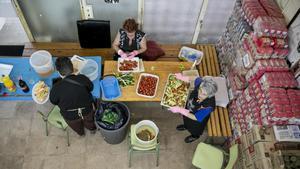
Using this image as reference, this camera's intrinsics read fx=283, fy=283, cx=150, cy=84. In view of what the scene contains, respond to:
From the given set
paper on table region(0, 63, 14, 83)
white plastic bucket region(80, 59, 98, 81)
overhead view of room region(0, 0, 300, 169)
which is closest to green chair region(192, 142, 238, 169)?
overhead view of room region(0, 0, 300, 169)

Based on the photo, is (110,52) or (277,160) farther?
(110,52)

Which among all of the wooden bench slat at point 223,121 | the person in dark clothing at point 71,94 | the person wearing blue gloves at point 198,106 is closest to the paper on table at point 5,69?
the person in dark clothing at point 71,94

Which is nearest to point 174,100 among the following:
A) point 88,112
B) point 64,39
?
point 88,112

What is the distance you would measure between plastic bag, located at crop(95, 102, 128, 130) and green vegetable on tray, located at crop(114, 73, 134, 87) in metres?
0.41

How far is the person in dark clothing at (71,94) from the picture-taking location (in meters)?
4.30

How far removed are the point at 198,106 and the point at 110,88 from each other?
5.27 feet

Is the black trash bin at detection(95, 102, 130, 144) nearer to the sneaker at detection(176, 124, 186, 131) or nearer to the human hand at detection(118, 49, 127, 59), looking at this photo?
the human hand at detection(118, 49, 127, 59)

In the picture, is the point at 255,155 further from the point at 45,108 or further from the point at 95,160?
the point at 45,108

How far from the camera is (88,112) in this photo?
505 cm

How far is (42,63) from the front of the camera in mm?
5238

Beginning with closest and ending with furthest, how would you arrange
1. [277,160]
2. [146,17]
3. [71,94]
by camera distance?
[277,160]
[71,94]
[146,17]

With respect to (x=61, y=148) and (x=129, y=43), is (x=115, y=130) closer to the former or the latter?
(x=61, y=148)

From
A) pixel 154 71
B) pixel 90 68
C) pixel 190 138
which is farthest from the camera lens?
pixel 190 138

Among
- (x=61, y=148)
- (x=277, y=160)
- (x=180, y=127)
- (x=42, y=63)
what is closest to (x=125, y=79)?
(x=42, y=63)
